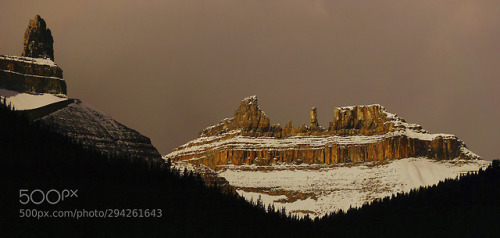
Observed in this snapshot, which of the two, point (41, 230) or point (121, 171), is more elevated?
point (121, 171)

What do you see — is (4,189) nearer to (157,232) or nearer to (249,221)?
(157,232)

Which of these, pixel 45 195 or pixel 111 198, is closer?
pixel 45 195

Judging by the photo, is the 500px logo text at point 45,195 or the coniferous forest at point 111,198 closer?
the coniferous forest at point 111,198

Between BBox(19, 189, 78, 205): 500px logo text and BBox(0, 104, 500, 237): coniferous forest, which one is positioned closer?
BBox(0, 104, 500, 237): coniferous forest

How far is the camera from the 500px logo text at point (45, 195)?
140 m

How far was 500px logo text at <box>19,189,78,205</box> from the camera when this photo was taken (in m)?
140

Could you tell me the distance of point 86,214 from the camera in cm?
14388

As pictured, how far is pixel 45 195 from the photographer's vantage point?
146375mm

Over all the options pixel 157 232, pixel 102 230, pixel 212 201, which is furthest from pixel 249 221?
pixel 102 230

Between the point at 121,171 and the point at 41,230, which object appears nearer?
the point at 41,230

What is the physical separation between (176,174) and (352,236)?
39.6 metres

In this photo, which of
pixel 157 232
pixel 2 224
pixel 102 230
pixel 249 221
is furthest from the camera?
pixel 249 221

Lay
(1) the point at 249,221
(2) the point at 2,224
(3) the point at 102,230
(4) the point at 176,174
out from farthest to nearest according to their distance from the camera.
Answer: (4) the point at 176,174 < (1) the point at 249,221 < (3) the point at 102,230 < (2) the point at 2,224

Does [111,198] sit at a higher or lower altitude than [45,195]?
higher
